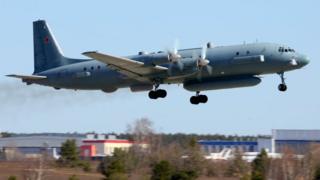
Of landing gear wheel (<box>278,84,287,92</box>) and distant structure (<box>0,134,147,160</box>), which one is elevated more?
distant structure (<box>0,134,147,160</box>)

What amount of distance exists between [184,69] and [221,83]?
2.35 m

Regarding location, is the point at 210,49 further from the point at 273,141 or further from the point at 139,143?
the point at 273,141

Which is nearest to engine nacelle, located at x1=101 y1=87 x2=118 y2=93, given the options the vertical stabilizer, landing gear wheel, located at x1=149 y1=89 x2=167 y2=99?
landing gear wheel, located at x1=149 y1=89 x2=167 y2=99

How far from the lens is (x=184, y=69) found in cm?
4881

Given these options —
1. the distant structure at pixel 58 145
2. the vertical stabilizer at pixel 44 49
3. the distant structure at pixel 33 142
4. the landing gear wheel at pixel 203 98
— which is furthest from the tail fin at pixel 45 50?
the distant structure at pixel 33 142

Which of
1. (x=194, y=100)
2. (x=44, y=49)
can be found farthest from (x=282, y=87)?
(x=44, y=49)

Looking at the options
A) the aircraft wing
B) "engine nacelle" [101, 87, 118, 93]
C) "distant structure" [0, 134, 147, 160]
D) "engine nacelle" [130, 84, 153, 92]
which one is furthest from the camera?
"distant structure" [0, 134, 147, 160]

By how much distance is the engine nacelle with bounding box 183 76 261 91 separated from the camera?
158ft

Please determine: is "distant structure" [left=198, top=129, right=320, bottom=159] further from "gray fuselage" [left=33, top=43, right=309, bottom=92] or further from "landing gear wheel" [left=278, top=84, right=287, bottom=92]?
"landing gear wheel" [left=278, top=84, right=287, bottom=92]

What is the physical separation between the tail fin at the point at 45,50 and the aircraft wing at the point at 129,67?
20.3 ft

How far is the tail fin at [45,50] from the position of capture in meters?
56.5

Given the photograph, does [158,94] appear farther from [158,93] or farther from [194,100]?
[194,100]

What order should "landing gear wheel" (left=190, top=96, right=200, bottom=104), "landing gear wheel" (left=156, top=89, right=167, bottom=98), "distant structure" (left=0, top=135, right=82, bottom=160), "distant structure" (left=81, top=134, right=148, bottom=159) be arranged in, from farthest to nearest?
"distant structure" (left=0, top=135, right=82, bottom=160) → "distant structure" (left=81, top=134, right=148, bottom=159) → "landing gear wheel" (left=190, top=96, right=200, bottom=104) → "landing gear wheel" (left=156, top=89, right=167, bottom=98)

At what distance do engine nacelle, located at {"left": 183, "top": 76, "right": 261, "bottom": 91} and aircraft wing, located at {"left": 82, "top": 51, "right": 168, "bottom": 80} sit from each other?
1.95 metres
